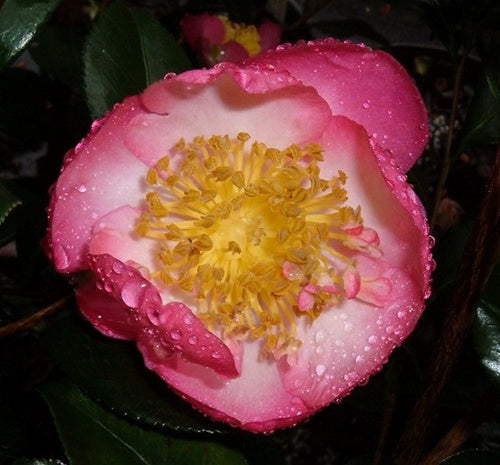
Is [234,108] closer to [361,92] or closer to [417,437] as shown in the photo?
[361,92]

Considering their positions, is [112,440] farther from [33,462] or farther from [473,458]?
[473,458]

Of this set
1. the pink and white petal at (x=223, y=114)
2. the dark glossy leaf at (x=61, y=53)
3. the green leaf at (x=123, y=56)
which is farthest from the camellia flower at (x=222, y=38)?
the pink and white petal at (x=223, y=114)

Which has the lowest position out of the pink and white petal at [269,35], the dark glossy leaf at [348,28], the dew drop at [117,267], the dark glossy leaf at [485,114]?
Result: the dark glossy leaf at [348,28]

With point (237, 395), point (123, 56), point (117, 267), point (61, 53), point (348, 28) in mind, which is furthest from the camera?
point (348, 28)

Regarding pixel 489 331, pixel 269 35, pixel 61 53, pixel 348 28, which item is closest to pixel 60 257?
pixel 489 331

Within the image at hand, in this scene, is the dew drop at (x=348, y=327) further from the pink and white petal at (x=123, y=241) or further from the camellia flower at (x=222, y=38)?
the camellia flower at (x=222, y=38)

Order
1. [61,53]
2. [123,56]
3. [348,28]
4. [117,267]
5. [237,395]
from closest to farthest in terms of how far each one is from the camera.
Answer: [117,267] → [237,395] → [123,56] → [61,53] → [348,28]

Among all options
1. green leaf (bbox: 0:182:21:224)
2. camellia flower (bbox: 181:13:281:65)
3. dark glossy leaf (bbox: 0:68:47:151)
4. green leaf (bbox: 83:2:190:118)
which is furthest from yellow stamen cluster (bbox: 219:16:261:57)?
green leaf (bbox: 0:182:21:224)
